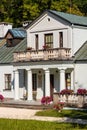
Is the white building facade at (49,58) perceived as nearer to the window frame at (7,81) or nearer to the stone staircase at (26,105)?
the window frame at (7,81)

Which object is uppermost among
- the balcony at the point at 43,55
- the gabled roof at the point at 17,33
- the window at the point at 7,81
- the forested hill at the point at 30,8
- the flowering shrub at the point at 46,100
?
the forested hill at the point at 30,8

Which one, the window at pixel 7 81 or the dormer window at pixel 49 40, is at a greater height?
the dormer window at pixel 49 40

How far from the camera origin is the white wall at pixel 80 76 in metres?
36.2

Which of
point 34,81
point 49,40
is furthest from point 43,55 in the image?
point 34,81

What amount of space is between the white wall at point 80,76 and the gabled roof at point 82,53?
1.80ft

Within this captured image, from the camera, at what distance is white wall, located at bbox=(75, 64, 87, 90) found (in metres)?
36.2

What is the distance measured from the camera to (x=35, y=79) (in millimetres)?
40469

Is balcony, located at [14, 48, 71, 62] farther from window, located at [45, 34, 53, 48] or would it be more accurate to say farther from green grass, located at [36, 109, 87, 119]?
green grass, located at [36, 109, 87, 119]

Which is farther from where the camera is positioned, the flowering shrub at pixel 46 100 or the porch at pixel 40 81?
the porch at pixel 40 81

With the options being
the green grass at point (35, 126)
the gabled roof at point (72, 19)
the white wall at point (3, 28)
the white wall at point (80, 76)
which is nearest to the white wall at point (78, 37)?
the gabled roof at point (72, 19)

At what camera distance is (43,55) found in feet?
123

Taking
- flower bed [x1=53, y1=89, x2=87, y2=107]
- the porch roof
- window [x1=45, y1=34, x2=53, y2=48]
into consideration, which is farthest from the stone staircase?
window [x1=45, y1=34, x2=53, y2=48]

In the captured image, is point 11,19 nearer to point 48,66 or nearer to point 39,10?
point 39,10

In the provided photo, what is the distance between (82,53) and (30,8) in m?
25.2
